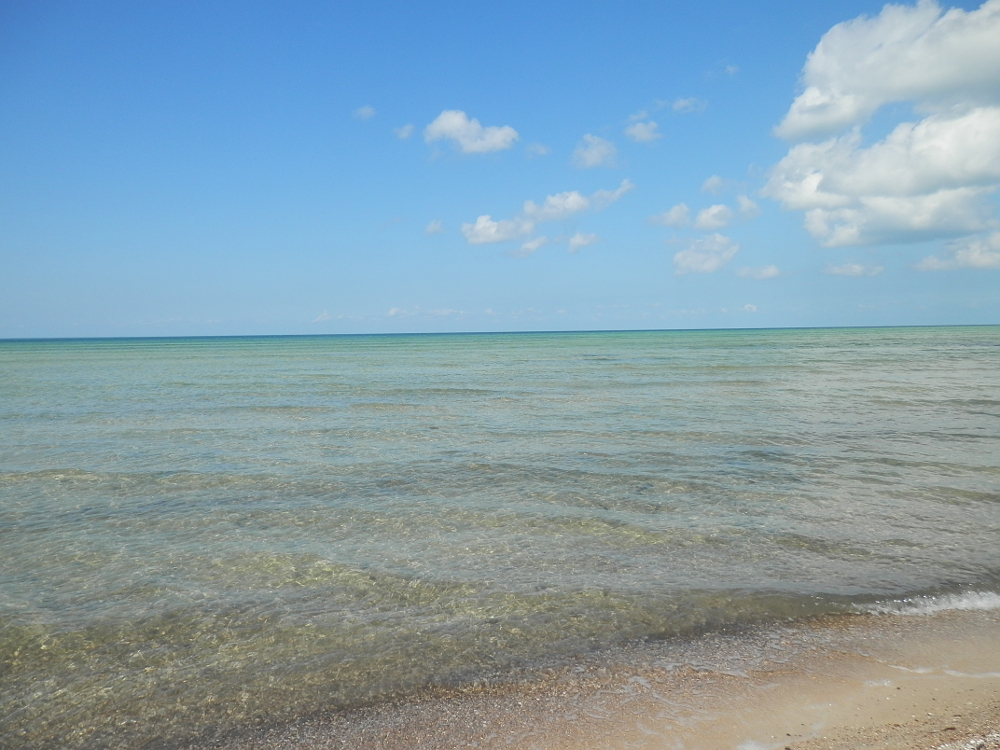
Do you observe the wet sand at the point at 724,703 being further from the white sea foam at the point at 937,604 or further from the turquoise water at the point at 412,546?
the white sea foam at the point at 937,604

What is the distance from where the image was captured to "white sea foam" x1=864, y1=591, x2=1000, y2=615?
5805 millimetres

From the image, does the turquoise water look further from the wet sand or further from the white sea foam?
the wet sand

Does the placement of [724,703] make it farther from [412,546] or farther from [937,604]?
[412,546]

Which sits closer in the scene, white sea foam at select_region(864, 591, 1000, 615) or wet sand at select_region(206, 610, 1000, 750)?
wet sand at select_region(206, 610, 1000, 750)

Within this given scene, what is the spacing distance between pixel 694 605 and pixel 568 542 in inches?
81.8

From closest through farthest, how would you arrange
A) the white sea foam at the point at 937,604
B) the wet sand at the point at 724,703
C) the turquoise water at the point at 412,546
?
the wet sand at the point at 724,703 < the turquoise water at the point at 412,546 < the white sea foam at the point at 937,604

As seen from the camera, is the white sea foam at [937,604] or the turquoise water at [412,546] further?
the white sea foam at [937,604]

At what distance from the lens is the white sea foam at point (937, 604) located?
580cm

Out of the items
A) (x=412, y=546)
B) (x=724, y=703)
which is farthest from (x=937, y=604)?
(x=412, y=546)

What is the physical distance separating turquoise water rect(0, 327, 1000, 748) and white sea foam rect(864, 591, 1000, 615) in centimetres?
13

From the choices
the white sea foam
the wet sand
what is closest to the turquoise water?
the white sea foam

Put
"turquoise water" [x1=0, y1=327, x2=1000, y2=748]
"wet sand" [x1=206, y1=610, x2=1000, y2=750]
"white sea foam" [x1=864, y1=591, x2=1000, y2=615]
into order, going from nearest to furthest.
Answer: "wet sand" [x1=206, y1=610, x2=1000, y2=750] < "turquoise water" [x1=0, y1=327, x2=1000, y2=748] < "white sea foam" [x1=864, y1=591, x2=1000, y2=615]

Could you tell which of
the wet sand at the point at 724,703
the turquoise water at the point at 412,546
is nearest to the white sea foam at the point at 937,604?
the turquoise water at the point at 412,546

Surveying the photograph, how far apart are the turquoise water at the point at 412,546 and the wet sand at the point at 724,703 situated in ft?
1.02
